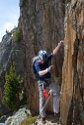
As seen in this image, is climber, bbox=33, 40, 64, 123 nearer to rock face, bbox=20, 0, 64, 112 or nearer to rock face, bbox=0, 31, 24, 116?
rock face, bbox=20, 0, 64, 112

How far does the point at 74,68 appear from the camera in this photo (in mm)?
14289

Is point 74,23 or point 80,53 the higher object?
point 74,23

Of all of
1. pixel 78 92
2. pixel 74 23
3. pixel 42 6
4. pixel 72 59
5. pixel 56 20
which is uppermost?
pixel 42 6

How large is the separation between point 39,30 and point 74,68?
8394mm

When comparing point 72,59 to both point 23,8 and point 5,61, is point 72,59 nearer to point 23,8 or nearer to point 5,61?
point 23,8

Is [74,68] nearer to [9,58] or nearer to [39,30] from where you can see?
[39,30]

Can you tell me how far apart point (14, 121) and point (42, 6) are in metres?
14.8

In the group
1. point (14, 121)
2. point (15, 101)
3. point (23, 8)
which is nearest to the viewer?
point (23, 8)

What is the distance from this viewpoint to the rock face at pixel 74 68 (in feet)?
44.5

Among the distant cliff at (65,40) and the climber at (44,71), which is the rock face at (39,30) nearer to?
the distant cliff at (65,40)

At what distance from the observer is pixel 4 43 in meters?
59.3

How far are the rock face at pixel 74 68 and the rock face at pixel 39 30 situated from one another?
304 centimetres

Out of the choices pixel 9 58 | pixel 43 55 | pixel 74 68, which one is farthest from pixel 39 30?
pixel 9 58

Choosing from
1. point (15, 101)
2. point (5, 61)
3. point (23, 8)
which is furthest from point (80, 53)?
point (5, 61)
